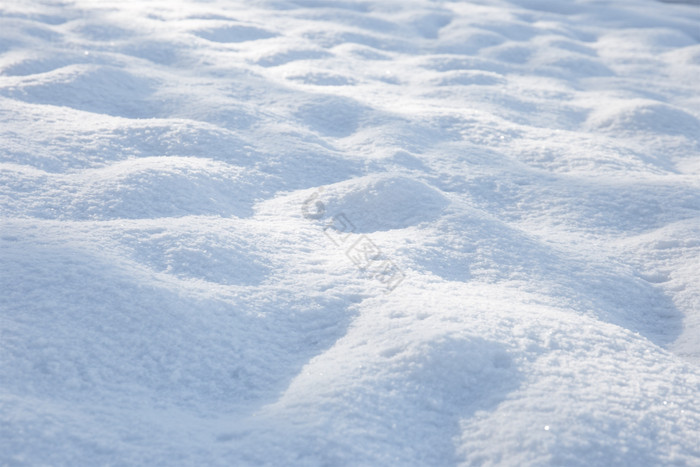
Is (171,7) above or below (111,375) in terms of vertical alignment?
above

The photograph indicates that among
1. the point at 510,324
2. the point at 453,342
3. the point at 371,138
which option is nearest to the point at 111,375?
the point at 453,342

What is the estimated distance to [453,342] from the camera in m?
1.03

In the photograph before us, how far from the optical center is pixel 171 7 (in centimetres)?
364

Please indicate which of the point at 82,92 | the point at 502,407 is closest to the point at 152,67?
the point at 82,92

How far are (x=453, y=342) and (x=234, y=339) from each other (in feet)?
1.29

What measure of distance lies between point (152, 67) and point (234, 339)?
6.19 feet

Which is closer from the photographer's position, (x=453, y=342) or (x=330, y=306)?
(x=453, y=342)

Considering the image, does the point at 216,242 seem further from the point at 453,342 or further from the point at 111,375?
the point at 453,342

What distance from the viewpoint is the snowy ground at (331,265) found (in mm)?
888

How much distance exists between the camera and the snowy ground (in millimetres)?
888

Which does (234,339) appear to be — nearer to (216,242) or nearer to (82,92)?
(216,242)

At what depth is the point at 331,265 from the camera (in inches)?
51.9

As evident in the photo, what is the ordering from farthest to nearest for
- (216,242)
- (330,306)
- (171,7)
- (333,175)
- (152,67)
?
(171,7), (152,67), (333,175), (216,242), (330,306)

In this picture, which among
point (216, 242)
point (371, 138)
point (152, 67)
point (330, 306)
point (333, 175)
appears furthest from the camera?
point (152, 67)
